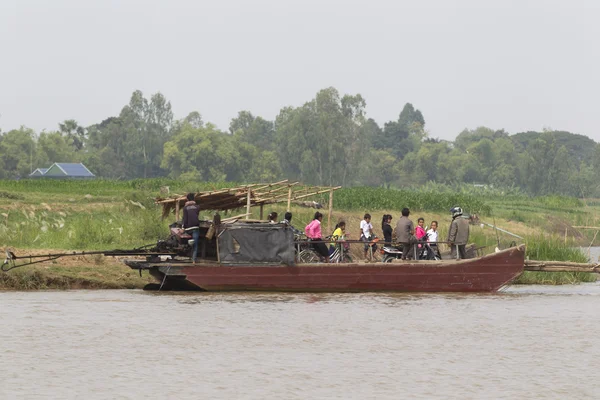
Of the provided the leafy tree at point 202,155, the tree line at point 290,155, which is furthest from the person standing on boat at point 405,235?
the leafy tree at point 202,155

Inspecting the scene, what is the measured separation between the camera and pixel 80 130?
13562cm

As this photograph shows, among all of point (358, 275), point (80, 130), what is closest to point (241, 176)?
point (80, 130)

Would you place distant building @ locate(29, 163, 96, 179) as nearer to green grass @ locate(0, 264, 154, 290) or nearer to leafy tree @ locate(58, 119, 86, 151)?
leafy tree @ locate(58, 119, 86, 151)

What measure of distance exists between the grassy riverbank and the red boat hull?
111 cm

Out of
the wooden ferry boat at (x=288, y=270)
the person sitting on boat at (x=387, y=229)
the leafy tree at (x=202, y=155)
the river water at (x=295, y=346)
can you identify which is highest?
the leafy tree at (x=202, y=155)

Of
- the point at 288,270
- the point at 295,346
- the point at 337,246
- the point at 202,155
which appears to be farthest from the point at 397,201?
the point at 202,155

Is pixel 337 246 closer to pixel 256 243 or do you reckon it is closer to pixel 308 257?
pixel 308 257

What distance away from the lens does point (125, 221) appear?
1205 inches

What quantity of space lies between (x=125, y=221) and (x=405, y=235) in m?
11.1

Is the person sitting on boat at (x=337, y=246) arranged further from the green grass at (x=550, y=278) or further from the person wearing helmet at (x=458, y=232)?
the green grass at (x=550, y=278)

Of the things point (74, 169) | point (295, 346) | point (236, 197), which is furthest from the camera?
point (74, 169)

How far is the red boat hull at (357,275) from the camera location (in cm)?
2142

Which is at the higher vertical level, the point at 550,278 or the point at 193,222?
the point at 193,222

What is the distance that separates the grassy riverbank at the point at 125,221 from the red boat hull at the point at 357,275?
111cm
